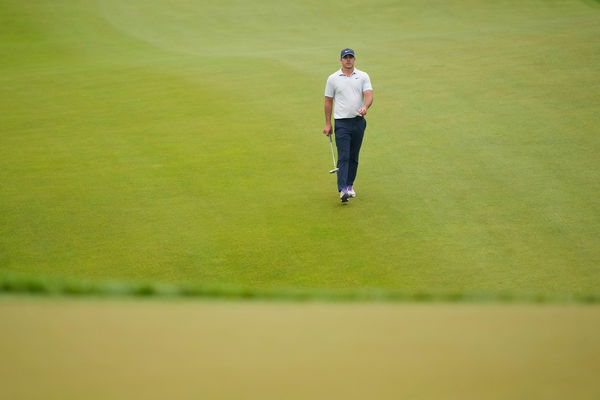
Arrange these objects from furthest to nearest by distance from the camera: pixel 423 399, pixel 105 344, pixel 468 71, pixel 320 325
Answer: pixel 468 71, pixel 320 325, pixel 105 344, pixel 423 399

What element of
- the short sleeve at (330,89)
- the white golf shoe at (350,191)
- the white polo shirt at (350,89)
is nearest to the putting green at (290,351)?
the white golf shoe at (350,191)

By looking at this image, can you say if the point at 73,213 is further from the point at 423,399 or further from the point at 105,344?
the point at 423,399

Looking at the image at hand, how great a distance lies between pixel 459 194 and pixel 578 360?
8.08m

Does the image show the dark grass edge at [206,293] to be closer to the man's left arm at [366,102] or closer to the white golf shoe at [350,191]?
the white golf shoe at [350,191]

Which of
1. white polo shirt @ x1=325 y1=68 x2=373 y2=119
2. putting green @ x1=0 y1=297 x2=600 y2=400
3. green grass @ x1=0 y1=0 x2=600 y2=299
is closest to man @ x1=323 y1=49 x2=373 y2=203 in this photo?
white polo shirt @ x1=325 y1=68 x2=373 y2=119

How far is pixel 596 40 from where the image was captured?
24484 millimetres

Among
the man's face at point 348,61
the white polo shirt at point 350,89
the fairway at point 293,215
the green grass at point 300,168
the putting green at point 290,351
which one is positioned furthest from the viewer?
the white polo shirt at point 350,89

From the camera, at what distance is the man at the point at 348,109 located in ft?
40.2

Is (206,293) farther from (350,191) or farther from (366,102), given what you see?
(366,102)

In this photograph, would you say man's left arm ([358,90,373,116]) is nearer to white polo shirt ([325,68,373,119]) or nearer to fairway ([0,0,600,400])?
white polo shirt ([325,68,373,119])

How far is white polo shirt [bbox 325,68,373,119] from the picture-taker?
12352mm

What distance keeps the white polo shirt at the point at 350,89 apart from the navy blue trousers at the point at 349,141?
0.39 feet

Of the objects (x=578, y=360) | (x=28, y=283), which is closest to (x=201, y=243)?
(x=28, y=283)

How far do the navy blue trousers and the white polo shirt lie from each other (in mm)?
118
